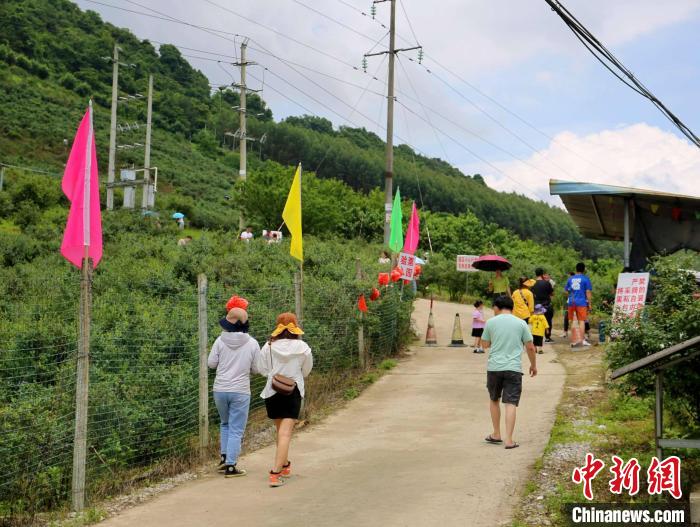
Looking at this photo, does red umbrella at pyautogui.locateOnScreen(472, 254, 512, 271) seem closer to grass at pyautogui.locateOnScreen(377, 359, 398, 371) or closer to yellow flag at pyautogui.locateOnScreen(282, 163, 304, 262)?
grass at pyautogui.locateOnScreen(377, 359, 398, 371)

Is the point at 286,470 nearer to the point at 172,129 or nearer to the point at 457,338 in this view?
the point at 457,338

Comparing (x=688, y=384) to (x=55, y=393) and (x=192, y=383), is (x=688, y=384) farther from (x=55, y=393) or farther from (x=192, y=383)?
(x=55, y=393)

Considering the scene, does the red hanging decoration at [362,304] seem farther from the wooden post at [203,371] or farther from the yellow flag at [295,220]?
the wooden post at [203,371]

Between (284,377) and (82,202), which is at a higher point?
(82,202)

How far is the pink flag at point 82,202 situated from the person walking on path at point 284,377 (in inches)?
74.1

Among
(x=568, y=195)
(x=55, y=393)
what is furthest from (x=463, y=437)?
(x=568, y=195)

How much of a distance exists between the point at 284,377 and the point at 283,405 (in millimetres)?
298

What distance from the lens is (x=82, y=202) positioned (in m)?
6.94

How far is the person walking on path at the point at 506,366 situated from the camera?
344 inches

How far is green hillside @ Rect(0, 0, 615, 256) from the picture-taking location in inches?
2557

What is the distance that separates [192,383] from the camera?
8.82 metres

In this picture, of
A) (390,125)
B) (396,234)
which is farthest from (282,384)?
(390,125)

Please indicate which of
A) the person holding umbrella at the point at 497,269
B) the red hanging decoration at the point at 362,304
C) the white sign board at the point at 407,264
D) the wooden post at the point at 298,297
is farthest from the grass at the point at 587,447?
the white sign board at the point at 407,264

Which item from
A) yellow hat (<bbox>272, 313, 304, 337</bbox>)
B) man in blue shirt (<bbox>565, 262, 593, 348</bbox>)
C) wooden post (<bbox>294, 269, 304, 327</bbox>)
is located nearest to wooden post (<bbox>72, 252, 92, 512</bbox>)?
yellow hat (<bbox>272, 313, 304, 337</bbox>)
